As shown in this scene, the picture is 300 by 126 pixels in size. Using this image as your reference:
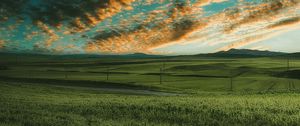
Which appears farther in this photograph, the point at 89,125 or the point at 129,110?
the point at 129,110

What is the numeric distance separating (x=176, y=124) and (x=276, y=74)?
375ft

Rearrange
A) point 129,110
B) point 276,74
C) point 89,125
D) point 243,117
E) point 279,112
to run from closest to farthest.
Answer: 1. point 89,125
2. point 243,117
3. point 279,112
4. point 129,110
5. point 276,74

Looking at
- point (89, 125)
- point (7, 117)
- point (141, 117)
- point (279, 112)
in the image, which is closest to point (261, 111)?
point (279, 112)

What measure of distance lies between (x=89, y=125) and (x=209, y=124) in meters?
5.76

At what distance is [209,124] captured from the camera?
1634 centimetres

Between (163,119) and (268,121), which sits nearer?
(268,121)

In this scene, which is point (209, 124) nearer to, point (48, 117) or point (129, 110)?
point (129, 110)

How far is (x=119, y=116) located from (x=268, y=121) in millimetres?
7945

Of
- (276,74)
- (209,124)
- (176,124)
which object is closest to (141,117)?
(176,124)

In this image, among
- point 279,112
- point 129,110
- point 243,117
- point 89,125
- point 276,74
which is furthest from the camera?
point 276,74

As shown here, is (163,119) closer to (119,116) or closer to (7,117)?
(119,116)

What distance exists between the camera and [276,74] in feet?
399

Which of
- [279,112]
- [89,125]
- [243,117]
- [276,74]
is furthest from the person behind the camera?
[276,74]

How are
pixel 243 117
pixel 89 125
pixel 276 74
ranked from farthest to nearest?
1. pixel 276 74
2. pixel 243 117
3. pixel 89 125
